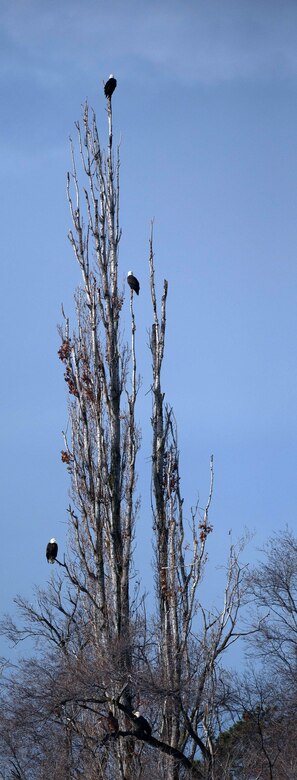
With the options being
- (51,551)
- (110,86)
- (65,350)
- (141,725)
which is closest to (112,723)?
(141,725)

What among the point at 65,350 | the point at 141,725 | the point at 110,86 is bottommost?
the point at 141,725

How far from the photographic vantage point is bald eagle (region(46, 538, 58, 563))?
15.8 m

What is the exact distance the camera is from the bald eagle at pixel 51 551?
15.8m

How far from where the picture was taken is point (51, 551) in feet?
52.0

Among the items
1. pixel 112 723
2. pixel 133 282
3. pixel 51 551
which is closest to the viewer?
pixel 112 723

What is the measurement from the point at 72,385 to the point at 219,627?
13.4ft

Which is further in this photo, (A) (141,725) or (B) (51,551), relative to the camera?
(B) (51,551)

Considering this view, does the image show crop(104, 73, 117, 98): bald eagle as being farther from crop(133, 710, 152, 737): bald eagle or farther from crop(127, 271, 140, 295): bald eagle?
crop(133, 710, 152, 737): bald eagle

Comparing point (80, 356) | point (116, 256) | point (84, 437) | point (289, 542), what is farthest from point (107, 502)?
point (289, 542)

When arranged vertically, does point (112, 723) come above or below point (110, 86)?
below

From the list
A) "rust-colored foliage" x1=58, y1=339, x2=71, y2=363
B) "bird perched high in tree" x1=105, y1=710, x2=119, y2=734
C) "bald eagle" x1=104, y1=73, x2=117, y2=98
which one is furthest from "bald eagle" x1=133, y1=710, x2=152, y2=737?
"bald eagle" x1=104, y1=73, x2=117, y2=98

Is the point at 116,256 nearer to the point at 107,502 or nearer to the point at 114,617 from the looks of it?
the point at 107,502

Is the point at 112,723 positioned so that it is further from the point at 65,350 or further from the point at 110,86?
the point at 110,86

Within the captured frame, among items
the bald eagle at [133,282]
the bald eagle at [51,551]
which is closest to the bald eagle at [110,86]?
the bald eagle at [133,282]
